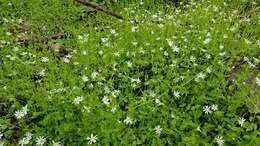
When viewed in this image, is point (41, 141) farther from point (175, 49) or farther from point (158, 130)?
point (175, 49)

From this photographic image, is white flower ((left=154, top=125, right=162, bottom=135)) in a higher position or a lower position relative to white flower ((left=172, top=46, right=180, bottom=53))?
lower

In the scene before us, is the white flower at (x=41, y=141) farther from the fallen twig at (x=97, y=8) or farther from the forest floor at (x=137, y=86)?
the fallen twig at (x=97, y=8)

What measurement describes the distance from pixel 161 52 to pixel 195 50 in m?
0.67

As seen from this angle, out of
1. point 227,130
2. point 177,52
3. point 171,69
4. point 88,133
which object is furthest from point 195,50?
point 88,133

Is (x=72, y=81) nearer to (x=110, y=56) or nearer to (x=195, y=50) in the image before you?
(x=110, y=56)

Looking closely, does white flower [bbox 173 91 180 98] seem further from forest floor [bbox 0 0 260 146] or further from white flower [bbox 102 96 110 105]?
white flower [bbox 102 96 110 105]

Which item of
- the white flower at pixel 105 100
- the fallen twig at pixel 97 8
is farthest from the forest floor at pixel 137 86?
the fallen twig at pixel 97 8

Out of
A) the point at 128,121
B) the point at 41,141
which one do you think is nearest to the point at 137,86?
the point at 128,121

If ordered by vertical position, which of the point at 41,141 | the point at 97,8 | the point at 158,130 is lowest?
the point at 97,8

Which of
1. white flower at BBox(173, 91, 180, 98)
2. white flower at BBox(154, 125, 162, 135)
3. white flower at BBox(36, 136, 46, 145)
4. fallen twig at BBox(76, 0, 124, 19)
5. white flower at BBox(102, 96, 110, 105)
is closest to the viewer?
white flower at BBox(36, 136, 46, 145)

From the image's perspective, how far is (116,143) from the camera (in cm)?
381

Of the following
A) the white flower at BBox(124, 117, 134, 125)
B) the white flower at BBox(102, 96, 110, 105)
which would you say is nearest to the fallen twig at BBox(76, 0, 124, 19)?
the white flower at BBox(102, 96, 110, 105)

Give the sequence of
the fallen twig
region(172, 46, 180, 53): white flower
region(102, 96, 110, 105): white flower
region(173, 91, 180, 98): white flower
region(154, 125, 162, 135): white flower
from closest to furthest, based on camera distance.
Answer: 1. region(154, 125, 162, 135): white flower
2. region(102, 96, 110, 105): white flower
3. region(173, 91, 180, 98): white flower
4. region(172, 46, 180, 53): white flower
5. the fallen twig

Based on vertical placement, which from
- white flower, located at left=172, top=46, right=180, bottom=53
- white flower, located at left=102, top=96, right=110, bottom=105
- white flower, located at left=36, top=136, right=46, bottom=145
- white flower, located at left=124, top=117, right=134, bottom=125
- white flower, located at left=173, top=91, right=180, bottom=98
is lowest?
white flower, located at left=36, top=136, right=46, bottom=145
